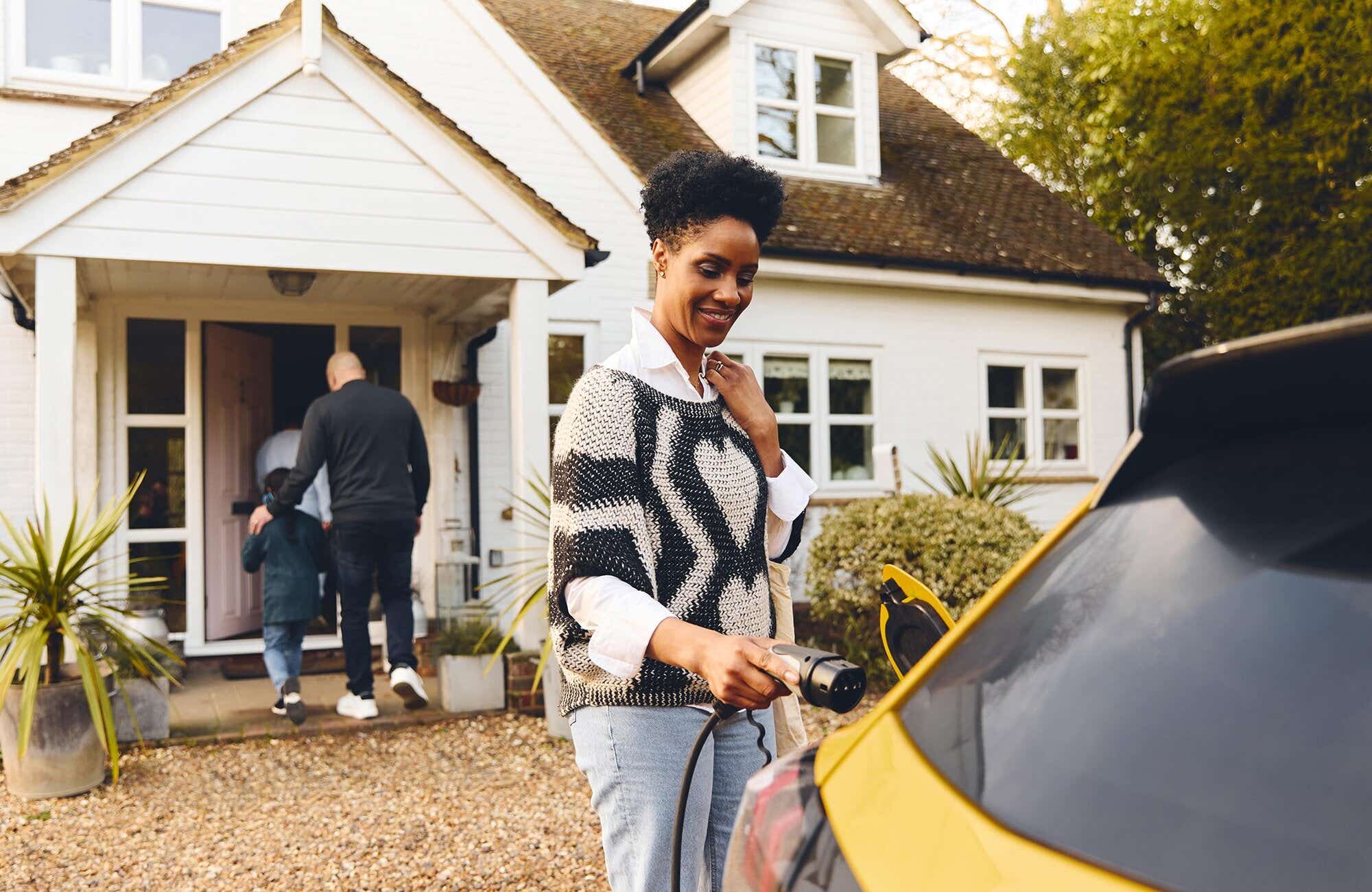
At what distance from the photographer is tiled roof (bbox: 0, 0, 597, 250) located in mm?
5457

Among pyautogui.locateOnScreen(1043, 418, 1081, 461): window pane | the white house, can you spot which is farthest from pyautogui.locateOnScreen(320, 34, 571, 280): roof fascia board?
pyautogui.locateOnScreen(1043, 418, 1081, 461): window pane

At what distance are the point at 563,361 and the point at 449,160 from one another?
9.42ft

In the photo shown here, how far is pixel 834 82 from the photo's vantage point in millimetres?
11531

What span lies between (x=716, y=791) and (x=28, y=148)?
7601mm

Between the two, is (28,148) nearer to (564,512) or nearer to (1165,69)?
(564,512)

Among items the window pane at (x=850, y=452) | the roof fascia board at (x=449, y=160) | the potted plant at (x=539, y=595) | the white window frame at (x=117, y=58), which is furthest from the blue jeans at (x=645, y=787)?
the window pane at (x=850, y=452)

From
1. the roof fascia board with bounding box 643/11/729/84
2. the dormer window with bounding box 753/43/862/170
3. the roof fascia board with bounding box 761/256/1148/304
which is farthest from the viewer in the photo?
the dormer window with bounding box 753/43/862/170

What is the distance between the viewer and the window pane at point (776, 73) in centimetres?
1109

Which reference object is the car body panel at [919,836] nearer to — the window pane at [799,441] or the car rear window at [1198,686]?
the car rear window at [1198,686]

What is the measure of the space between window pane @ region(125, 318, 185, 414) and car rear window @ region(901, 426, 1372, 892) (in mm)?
7529

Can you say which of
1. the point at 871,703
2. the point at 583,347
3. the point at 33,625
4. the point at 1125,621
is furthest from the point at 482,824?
the point at 583,347

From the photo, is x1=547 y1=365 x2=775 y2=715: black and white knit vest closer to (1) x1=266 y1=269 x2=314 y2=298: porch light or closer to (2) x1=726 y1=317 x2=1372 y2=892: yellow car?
(2) x1=726 y1=317 x2=1372 y2=892: yellow car

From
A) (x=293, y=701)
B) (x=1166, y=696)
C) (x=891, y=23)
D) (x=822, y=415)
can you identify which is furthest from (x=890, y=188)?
(x=1166, y=696)

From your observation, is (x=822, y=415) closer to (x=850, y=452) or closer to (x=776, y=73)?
(x=850, y=452)
